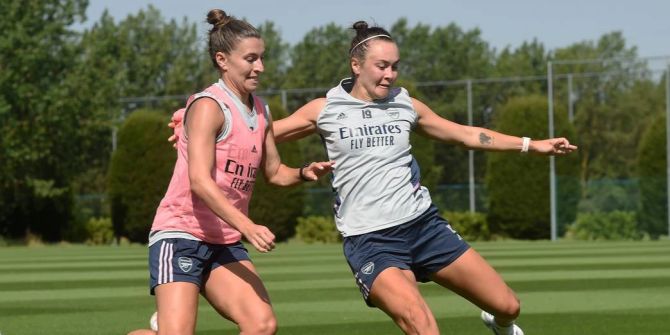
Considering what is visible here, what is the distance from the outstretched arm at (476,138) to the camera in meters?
8.38

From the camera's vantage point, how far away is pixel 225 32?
7.32m

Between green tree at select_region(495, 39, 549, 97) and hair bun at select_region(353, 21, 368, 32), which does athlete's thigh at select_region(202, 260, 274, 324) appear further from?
green tree at select_region(495, 39, 549, 97)

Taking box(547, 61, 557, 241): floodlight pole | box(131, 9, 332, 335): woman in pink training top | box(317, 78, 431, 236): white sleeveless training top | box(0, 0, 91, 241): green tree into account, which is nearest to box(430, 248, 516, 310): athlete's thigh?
box(317, 78, 431, 236): white sleeveless training top

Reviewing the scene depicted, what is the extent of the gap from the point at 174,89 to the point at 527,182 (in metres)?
56.9

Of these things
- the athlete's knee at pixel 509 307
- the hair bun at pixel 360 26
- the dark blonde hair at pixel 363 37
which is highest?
the hair bun at pixel 360 26

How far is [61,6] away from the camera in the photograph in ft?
174

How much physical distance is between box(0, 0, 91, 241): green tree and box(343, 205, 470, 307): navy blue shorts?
133ft

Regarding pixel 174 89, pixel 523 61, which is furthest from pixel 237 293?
pixel 523 61

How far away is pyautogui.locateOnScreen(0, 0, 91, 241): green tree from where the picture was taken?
48250 mm

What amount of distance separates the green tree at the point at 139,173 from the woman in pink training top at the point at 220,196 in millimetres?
36161

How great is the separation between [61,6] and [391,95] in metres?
46.6

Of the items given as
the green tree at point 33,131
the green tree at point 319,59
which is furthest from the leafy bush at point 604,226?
the green tree at point 319,59

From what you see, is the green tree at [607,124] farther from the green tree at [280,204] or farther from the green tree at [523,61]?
the green tree at [280,204]

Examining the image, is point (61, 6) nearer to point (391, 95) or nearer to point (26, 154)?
point (26, 154)
